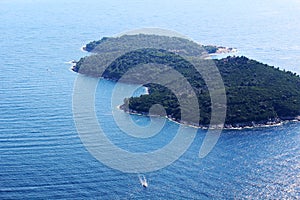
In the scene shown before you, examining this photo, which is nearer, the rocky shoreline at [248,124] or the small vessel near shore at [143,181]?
the small vessel near shore at [143,181]

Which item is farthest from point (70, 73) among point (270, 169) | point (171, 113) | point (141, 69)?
point (270, 169)

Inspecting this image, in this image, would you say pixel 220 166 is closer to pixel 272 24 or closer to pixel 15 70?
pixel 15 70

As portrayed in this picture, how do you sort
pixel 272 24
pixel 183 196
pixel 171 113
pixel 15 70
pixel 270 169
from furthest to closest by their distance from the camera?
pixel 272 24 → pixel 15 70 → pixel 171 113 → pixel 270 169 → pixel 183 196

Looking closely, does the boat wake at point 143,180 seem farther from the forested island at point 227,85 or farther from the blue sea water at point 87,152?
the forested island at point 227,85

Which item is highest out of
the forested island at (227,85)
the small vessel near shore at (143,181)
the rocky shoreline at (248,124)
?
the forested island at (227,85)

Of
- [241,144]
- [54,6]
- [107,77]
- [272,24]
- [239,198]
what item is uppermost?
[54,6]

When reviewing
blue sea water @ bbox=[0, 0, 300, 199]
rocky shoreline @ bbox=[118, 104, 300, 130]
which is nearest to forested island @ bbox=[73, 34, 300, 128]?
rocky shoreline @ bbox=[118, 104, 300, 130]

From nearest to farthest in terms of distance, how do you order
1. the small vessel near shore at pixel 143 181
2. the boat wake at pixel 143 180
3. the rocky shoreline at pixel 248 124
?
the small vessel near shore at pixel 143 181
the boat wake at pixel 143 180
the rocky shoreline at pixel 248 124

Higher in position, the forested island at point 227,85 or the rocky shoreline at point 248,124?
the forested island at point 227,85

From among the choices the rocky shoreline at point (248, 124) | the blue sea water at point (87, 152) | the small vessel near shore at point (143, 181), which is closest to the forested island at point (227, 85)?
the rocky shoreline at point (248, 124)
